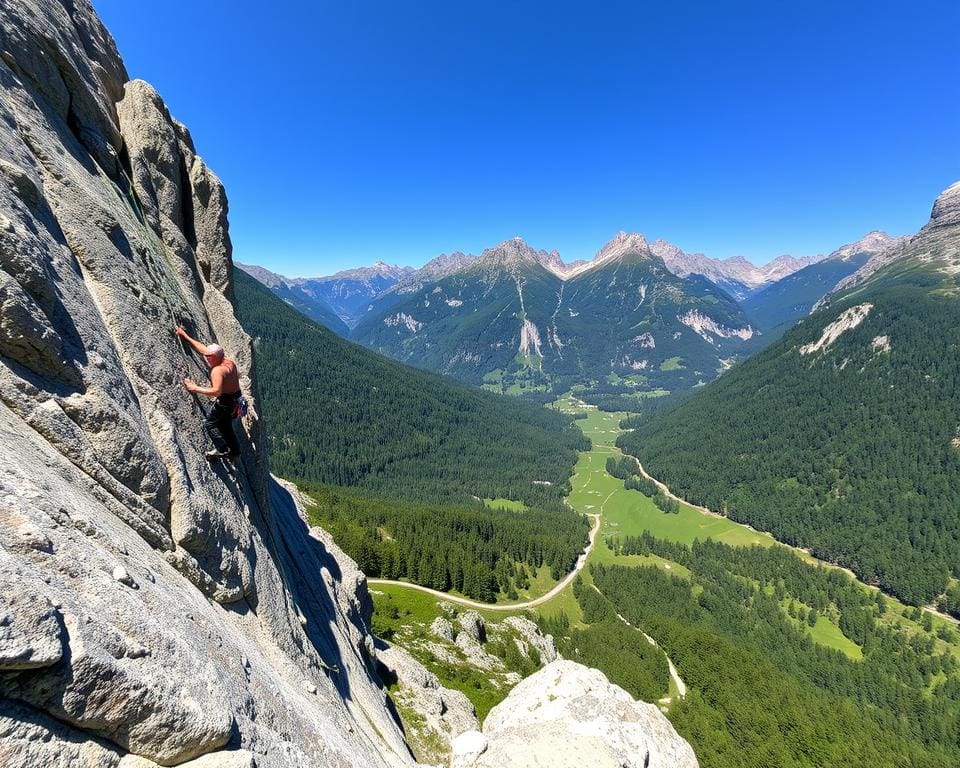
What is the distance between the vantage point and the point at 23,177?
38.9 ft

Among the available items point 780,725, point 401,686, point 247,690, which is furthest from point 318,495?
point 247,690

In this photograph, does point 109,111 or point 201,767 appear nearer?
point 201,767

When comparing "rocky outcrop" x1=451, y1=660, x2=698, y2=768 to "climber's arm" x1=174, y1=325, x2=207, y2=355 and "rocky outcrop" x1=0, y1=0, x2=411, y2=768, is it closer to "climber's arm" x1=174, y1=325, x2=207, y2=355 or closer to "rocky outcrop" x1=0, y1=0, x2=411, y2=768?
"rocky outcrop" x1=0, y1=0, x2=411, y2=768

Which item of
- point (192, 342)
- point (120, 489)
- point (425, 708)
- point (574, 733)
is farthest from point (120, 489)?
point (425, 708)

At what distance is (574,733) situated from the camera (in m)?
21.3

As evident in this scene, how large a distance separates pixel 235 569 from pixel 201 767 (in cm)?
735

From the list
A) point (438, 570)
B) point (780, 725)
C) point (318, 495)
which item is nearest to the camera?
point (780, 725)

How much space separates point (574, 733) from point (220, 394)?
74.9 feet

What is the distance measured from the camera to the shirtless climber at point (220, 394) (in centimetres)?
1457

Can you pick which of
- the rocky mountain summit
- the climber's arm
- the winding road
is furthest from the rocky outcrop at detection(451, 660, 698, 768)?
the winding road

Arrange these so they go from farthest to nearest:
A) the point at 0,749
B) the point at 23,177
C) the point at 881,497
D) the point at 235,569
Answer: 1. the point at 881,497
2. the point at 235,569
3. the point at 23,177
4. the point at 0,749

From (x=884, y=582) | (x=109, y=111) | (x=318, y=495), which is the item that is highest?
(x=109, y=111)

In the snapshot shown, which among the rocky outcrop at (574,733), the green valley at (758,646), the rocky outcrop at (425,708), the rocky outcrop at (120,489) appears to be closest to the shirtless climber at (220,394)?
the rocky outcrop at (120,489)

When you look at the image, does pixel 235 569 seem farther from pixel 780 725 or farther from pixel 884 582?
pixel 884 582
